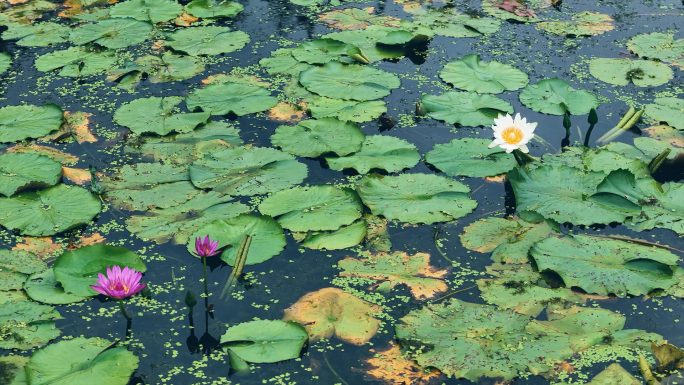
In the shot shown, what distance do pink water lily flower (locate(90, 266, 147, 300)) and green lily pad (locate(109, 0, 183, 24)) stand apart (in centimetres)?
353

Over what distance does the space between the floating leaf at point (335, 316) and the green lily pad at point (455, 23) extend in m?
→ 3.26

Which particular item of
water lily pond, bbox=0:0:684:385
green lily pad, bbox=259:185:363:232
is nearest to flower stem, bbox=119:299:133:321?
water lily pond, bbox=0:0:684:385

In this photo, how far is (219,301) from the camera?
10.2 ft

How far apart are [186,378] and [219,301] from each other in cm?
45

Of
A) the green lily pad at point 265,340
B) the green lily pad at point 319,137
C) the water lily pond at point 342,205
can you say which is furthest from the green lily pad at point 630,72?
the green lily pad at point 265,340

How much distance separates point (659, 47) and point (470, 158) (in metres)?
2.39

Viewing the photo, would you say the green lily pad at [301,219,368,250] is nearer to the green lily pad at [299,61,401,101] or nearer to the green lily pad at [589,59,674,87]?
the green lily pad at [299,61,401,101]

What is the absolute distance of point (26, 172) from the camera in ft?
12.6

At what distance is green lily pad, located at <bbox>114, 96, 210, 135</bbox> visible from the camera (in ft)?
14.2

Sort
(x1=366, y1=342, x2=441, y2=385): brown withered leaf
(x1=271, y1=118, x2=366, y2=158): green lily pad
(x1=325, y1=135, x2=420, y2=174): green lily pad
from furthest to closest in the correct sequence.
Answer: (x1=271, y1=118, x2=366, y2=158): green lily pad → (x1=325, y1=135, x2=420, y2=174): green lily pad → (x1=366, y1=342, x2=441, y2=385): brown withered leaf

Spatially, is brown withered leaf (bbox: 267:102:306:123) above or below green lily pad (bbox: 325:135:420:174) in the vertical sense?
below

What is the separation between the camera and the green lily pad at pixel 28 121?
429cm

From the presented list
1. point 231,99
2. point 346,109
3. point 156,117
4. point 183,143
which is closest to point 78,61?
point 156,117

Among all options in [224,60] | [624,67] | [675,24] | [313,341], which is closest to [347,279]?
[313,341]
